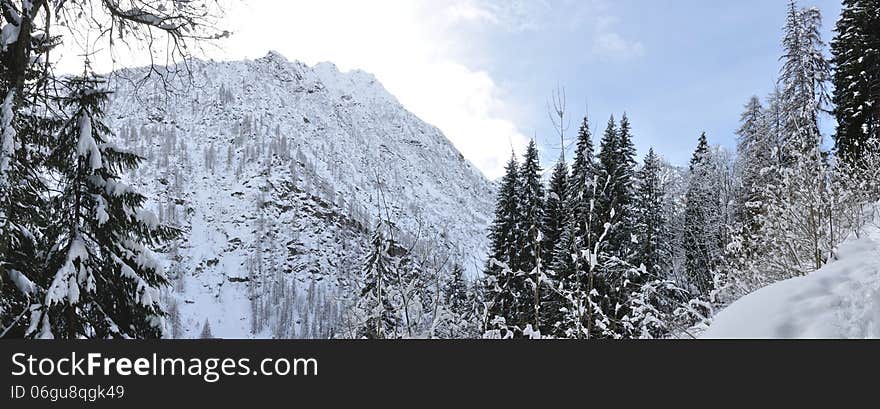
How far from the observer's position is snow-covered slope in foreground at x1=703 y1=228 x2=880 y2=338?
3.97 metres

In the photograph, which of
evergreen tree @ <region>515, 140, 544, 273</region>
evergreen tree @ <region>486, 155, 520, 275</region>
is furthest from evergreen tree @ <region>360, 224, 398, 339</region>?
evergreen tree @ <region>486, 155, 520, 275</region>

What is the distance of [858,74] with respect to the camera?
20.8 m

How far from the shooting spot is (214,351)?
311cm

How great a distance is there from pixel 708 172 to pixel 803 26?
10.3 metres

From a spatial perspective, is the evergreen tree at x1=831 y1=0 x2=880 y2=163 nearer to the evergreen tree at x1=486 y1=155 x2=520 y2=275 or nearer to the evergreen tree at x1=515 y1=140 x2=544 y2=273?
the evergreen tree at x1=515 y1=140 x2=544 y2=273

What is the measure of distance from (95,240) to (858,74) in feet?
85.6

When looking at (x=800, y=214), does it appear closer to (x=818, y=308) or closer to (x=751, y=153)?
(x=818, y=308)

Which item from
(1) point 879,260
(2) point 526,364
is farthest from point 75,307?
(1) point 879,260

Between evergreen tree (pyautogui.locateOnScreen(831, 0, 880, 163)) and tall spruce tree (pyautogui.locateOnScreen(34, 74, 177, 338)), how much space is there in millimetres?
22304

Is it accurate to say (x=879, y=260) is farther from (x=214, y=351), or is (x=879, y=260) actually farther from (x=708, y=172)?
(x=708, y=172)

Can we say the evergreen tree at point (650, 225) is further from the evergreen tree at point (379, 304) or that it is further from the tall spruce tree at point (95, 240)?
the tall spruce tree at point (95, 240)

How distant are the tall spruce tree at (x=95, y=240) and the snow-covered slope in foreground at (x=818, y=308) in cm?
734

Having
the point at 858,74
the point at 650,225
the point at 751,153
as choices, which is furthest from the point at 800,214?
the point at 751,153

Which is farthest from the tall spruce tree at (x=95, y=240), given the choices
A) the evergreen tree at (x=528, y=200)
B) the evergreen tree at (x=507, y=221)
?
the evergreen tree at (x=507, y=221)
